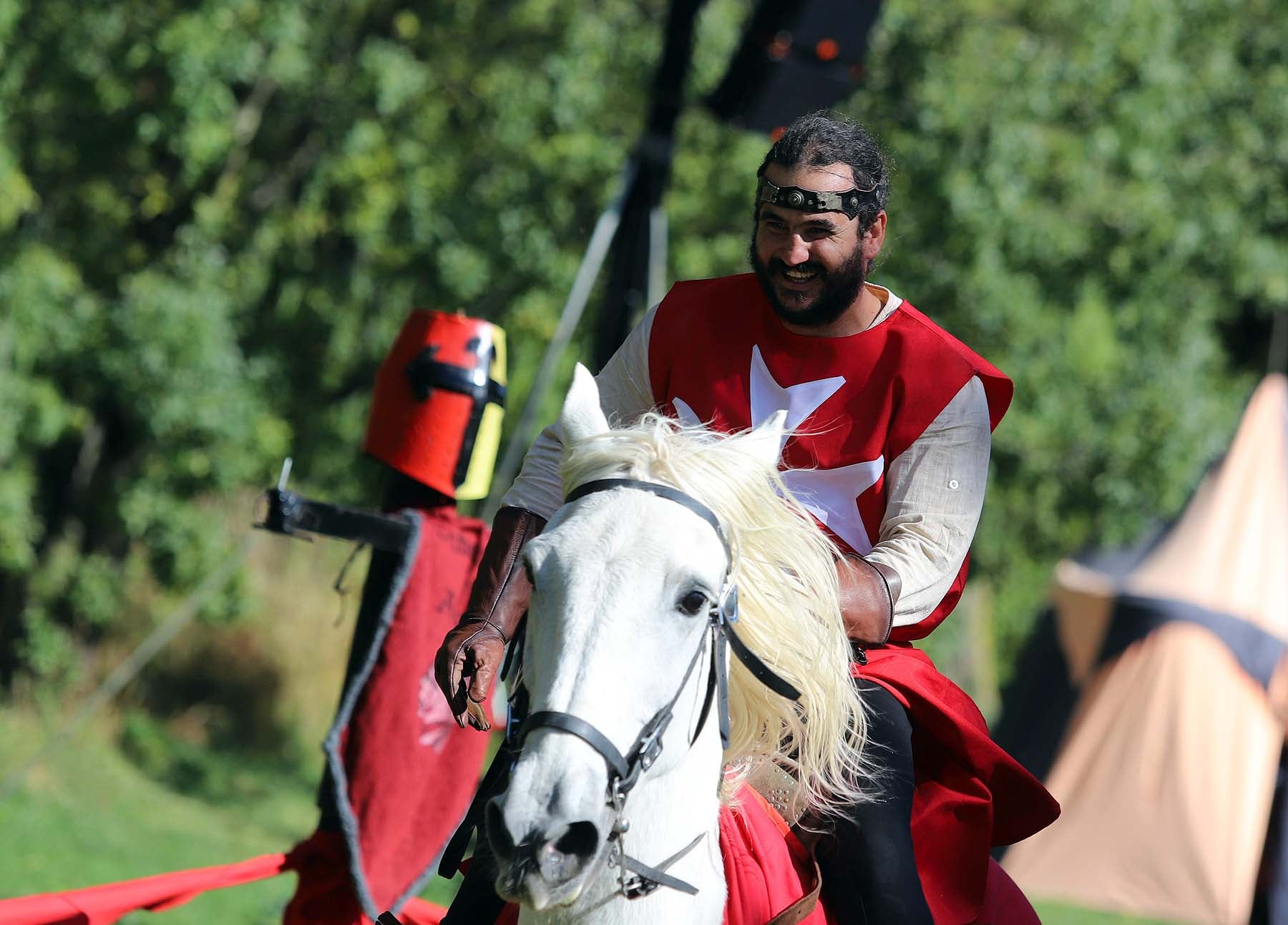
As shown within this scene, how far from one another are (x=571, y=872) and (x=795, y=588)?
1.83 feet

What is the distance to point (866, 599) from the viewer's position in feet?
6.88

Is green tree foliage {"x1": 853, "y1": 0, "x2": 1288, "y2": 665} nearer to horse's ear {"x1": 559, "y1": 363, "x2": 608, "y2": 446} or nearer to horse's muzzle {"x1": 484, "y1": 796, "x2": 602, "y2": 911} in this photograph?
horse's ear {"x1": 559, "y1": 363, "x2": 608, "y2": 446}

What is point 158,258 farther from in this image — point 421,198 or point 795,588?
point 795,588

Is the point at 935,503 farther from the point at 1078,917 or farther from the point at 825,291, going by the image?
the point at 1078,917

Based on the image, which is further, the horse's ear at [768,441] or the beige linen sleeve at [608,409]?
the beige linen sleeve at [608,409]

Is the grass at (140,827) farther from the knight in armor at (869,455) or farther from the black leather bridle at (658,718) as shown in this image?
the black leather bridle at (658,718)

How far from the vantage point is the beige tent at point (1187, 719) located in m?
7.70

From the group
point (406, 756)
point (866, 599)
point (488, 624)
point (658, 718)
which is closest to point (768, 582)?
point (866, 599)

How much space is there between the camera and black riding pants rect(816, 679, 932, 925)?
218cm

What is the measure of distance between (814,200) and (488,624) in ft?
2.81

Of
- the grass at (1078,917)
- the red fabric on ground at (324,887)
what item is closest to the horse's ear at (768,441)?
the red fabric on ground at (324,887)

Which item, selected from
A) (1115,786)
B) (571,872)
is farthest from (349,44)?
(571,872)

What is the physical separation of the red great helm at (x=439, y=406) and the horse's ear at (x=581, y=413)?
5.95 feet

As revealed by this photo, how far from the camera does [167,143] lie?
802cm
